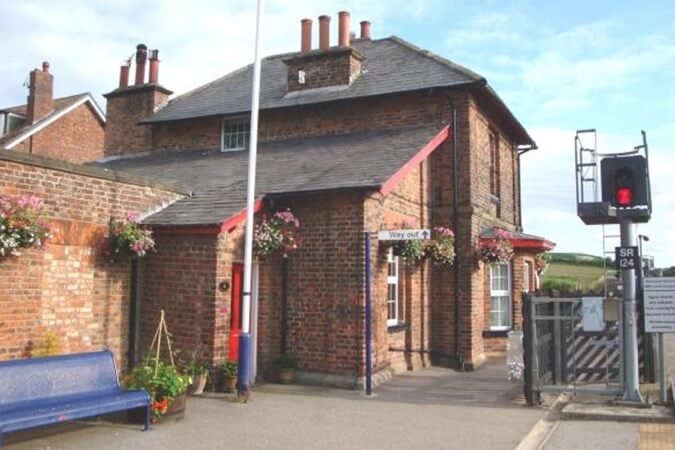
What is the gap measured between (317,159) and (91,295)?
525cm

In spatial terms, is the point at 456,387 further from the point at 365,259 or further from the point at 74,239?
the point at 74,239

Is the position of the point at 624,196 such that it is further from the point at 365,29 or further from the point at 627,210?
the point at 365,29

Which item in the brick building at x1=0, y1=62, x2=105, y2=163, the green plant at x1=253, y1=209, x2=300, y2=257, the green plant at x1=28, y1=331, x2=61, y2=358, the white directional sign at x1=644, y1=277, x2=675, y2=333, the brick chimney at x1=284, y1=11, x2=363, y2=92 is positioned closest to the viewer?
the green plant at x1=28, y1=331, x2=61, y2=358

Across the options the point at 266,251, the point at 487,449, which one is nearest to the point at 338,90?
the point at 266,251

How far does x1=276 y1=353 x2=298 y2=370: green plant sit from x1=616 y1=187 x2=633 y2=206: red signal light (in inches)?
229

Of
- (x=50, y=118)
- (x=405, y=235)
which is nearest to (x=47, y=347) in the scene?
(x=405, y=235)

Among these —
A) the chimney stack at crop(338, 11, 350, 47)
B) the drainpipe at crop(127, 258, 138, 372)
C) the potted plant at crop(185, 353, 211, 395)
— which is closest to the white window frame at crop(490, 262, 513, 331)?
the chimney stack at crop(338, 11, 350, 47)

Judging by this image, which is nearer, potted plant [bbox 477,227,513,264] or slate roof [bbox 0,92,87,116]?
potted plant [bbox 477,227,513,264]

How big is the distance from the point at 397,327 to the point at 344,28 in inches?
302

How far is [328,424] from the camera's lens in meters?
7.77

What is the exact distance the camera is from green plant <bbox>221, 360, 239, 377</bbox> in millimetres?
9633

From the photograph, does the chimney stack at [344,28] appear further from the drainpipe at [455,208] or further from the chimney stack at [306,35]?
the drainpipe at [455,208]

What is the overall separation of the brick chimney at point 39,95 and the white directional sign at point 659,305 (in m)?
26.4

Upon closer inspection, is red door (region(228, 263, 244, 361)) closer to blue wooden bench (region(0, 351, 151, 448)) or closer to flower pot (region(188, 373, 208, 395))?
flower pot (region(188, 373, 208, 395))
